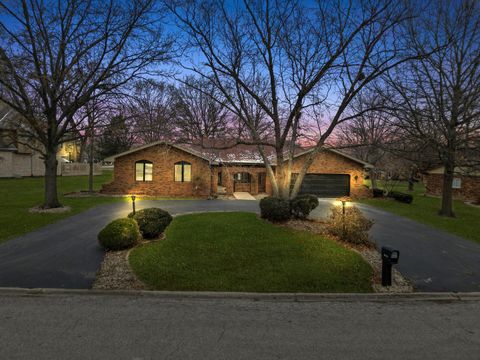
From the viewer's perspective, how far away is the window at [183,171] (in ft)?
82.6

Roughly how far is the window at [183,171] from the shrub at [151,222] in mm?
14606

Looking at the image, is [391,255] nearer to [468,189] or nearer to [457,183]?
[468,189]

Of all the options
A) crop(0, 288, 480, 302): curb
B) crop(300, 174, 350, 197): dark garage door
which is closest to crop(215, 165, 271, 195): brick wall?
crop(300, 174, 350, 197): dark garage door

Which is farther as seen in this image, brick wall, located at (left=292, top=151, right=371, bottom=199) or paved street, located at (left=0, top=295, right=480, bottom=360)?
brick wall, located at (left=292, top=151, right=371, bottom=199)

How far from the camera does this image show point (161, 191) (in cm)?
2514

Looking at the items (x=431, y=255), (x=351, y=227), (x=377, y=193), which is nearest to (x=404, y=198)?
(x=377, y=193)

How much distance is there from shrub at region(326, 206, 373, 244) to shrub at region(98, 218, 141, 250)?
685 centimetres

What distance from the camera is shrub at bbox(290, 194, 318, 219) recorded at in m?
12.3

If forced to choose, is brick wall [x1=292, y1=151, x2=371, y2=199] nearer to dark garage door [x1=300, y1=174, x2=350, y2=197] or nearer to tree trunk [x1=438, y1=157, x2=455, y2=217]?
dark garage door [x1=300, y1=174, x2=350, y2=197]

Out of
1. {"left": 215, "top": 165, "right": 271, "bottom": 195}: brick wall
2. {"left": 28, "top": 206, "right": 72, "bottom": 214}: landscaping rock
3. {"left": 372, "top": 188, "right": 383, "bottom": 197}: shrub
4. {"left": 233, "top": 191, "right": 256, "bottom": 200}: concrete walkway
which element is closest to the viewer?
{"left": 28, "top": 206, "right": 72, "bottom": 214}: landscaping rock

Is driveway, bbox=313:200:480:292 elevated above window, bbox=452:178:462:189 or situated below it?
below

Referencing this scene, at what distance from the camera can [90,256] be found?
28.6 ft

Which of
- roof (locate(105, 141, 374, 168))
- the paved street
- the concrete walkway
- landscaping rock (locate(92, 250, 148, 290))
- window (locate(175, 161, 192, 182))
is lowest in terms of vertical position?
the paved street

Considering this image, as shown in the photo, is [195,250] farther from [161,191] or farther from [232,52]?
[161,191]
